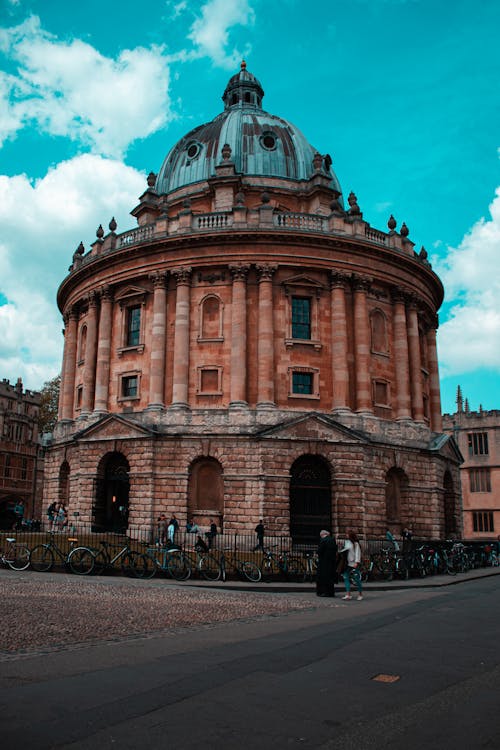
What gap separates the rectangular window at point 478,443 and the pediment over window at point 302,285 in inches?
1352

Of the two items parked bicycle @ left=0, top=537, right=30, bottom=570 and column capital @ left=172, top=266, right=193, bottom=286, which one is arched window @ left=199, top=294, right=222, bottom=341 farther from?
parked bicycle @ left=0, top=537, right=30, bottom=570


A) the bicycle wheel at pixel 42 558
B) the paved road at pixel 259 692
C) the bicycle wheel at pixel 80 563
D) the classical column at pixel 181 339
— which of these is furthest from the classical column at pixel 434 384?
the paved road at pixel 259 692

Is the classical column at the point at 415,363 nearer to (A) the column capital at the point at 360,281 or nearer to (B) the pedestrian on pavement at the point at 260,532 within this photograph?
(A) the column capital at the point at 360,281

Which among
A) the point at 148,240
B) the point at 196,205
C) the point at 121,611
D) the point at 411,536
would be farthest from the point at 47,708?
the point at 196,205

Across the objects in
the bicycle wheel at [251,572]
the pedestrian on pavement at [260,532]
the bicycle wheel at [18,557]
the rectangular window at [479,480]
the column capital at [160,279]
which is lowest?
the bicycle wheel at [251,572]

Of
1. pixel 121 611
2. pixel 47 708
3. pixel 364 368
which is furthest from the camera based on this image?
pixel 364 368

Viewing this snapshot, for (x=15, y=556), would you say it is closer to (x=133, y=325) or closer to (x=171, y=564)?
(x=171, y=564)

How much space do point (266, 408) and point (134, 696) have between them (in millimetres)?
27274

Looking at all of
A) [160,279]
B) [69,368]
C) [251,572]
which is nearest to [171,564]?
[251,572]

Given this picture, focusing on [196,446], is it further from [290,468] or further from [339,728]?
[339,728]

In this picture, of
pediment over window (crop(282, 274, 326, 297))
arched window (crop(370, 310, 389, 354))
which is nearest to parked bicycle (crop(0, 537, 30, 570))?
pediment over window (crop(282, 274, 326, 297))

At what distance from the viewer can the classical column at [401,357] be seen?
125ft

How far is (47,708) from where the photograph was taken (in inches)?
254

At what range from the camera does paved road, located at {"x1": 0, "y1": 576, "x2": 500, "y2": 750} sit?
5738mm
